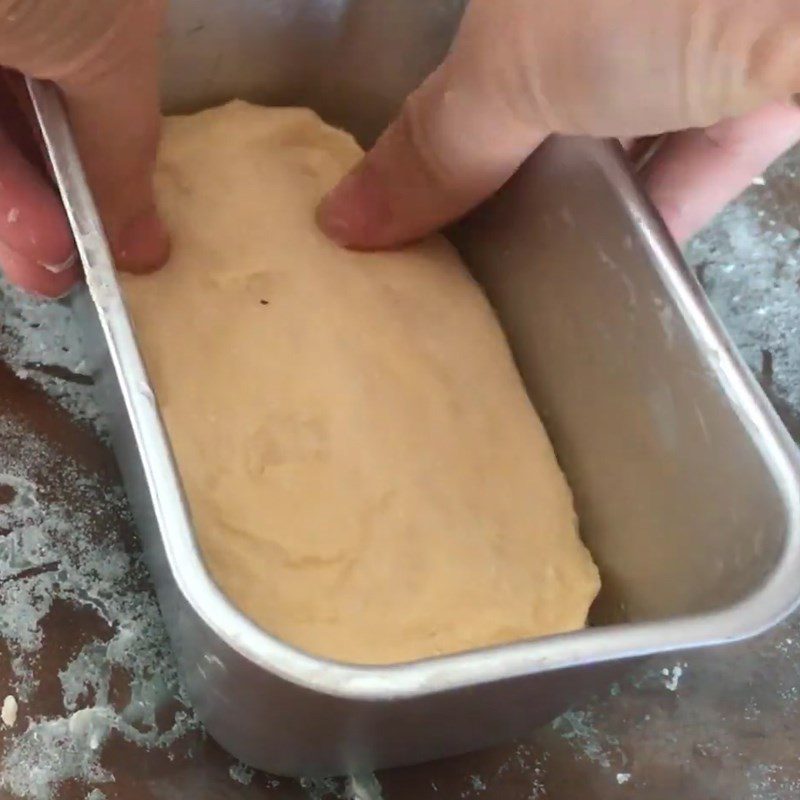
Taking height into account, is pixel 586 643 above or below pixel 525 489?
above

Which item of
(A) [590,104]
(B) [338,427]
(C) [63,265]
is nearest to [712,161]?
(A) [590,104]

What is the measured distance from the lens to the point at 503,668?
17.1 inches

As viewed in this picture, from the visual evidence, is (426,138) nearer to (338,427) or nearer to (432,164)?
(432,164)

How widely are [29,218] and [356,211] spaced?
23 cm

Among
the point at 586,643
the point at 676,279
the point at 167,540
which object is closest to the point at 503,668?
the point at 586,643

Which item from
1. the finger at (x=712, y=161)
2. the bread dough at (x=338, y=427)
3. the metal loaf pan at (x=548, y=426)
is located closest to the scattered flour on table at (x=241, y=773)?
the metal loaf pan at (x=548, y=426)

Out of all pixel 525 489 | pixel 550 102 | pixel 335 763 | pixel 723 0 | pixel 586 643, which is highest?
pixel 723 0

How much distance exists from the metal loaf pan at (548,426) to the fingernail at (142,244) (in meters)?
0.05

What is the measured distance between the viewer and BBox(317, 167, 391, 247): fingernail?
70 centimetres

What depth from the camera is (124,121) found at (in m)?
0.57

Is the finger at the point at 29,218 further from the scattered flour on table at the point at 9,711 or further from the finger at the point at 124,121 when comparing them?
the scattered flour on table at the point at 9,711

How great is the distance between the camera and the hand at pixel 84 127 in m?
0.45

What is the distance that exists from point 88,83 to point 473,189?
28 cm

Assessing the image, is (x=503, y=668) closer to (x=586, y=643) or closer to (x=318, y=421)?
(x=586, y=643)
